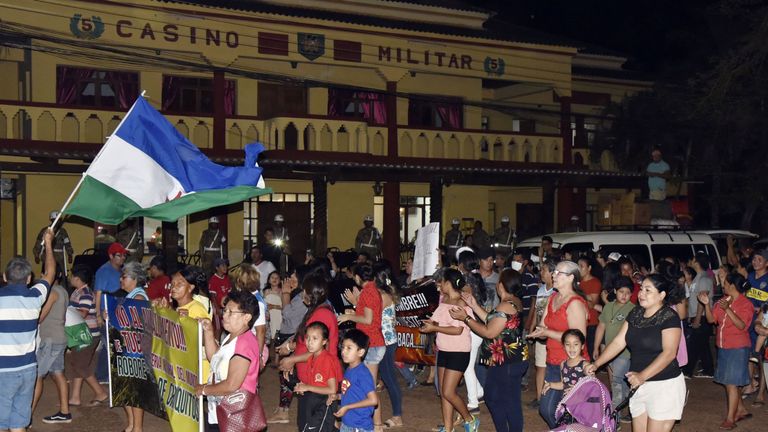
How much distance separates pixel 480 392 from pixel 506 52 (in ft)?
50.9

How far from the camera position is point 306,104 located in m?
24.8

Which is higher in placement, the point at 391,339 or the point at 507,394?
the point at 391,339

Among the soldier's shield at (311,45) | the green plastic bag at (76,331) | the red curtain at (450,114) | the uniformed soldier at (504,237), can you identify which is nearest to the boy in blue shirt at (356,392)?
the green plastic bag at (76,331)

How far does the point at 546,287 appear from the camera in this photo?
10.5 meters

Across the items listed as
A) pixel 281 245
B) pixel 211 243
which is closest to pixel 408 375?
pixel 281 245

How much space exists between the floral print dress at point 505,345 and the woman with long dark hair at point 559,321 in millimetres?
316

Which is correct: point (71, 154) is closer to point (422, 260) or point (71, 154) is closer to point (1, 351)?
point (422, 260)

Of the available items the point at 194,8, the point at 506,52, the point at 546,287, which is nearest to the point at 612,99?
the point at 506,52

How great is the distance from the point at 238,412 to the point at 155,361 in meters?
1.80

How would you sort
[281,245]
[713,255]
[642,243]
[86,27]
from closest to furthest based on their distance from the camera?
[642,243] < [713,255] < [86,27] < [281,245]

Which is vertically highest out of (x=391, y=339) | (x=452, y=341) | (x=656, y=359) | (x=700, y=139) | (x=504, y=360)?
(x=700, y=139)

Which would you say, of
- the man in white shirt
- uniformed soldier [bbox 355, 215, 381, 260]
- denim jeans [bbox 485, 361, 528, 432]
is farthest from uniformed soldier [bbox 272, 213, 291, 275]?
denim jeans [bbox 485, 361, 528, 432]

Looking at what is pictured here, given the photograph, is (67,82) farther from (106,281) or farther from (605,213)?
(605,213)

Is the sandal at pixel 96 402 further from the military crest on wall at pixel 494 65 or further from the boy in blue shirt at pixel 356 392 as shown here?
the military crest on wall at pixel 494 65
